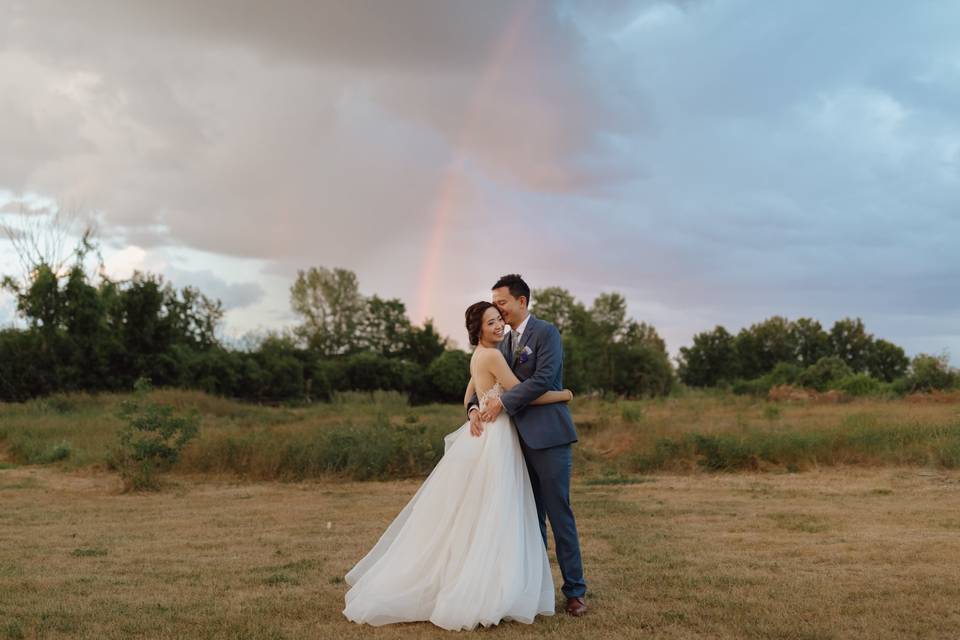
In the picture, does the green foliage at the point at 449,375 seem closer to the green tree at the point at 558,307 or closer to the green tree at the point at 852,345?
the green tree at the point at 558,307

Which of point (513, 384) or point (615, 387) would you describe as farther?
point (615, 387)

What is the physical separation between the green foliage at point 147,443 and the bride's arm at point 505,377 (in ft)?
35.2

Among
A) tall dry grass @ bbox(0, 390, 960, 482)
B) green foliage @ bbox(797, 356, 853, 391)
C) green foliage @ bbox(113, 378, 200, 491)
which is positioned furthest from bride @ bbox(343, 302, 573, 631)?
green foliage @ bbox(797, 356, 853, 391)

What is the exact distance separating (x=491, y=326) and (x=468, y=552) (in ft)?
5.04

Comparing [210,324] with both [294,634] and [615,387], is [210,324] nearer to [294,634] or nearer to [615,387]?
[615,387]

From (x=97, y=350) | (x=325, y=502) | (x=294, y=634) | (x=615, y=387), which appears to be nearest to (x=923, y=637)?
(x=294, y=634)

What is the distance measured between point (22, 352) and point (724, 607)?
131 feet

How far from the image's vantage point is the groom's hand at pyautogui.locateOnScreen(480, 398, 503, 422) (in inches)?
236

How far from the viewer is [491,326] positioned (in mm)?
6047

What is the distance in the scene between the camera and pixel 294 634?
5559 mm

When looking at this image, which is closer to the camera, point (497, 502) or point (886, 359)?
point (497, 502)

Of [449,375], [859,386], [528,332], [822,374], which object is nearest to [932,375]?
[859,386]

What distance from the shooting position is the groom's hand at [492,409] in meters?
6.00

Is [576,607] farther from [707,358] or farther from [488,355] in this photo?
[707,358]
